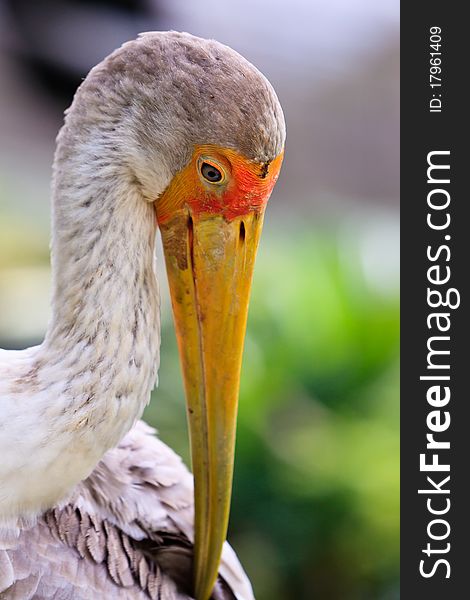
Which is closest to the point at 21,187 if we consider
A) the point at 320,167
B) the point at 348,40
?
the point at 320,167

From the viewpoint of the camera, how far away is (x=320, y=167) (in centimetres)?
559

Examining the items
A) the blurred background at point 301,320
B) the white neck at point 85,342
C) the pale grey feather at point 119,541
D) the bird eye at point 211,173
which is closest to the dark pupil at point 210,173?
the bird eye at point 211,173

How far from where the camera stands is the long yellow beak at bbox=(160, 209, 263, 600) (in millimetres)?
1624

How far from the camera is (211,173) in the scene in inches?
61.1

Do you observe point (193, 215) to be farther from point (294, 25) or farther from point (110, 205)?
point (294, 25)

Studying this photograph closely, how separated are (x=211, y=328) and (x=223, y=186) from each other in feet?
0.89

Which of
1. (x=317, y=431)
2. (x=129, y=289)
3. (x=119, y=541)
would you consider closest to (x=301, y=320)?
(x=317, y=431)

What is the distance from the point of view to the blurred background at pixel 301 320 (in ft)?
10.4

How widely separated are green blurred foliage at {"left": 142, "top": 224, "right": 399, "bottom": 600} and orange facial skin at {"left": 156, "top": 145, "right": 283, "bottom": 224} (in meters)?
1.78

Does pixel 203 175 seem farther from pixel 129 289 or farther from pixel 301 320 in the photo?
pixel 301 320

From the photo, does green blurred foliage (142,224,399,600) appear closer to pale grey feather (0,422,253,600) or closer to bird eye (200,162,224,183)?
pale grey feather (0,422,253,600)

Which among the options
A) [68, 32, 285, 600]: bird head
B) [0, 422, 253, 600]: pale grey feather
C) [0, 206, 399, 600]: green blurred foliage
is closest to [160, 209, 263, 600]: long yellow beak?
[68, 32, 285, 600]: bird head

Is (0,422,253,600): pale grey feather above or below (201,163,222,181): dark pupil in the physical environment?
below

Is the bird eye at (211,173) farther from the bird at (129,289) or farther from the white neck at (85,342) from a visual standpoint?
the white neck at (85,342)
